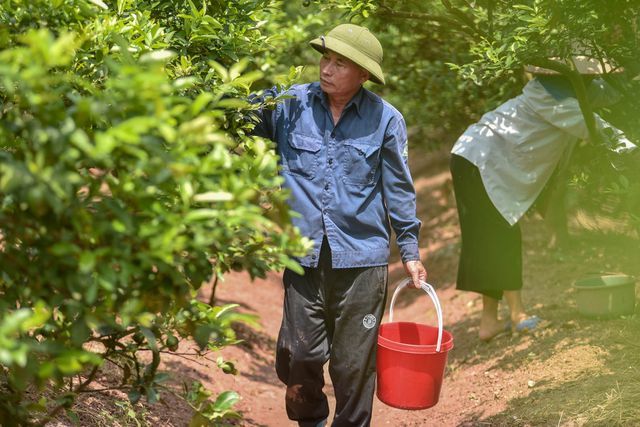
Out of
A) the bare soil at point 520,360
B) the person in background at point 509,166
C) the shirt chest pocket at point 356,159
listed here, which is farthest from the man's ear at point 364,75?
the person in background at point 509,166

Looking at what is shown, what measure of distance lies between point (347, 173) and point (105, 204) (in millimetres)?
2031

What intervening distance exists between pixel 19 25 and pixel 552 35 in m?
2.98

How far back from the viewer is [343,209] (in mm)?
4344

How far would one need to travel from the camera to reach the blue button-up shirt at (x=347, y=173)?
4363mm

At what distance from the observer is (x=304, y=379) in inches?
179

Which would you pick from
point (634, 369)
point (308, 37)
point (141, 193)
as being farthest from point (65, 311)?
point (308, 37)

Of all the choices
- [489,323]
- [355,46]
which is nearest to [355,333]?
[355,46]

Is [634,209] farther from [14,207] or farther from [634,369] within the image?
[14,207]

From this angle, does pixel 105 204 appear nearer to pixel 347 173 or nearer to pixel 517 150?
pixel 347 173

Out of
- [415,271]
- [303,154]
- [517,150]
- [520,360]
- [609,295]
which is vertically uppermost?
[303,154]

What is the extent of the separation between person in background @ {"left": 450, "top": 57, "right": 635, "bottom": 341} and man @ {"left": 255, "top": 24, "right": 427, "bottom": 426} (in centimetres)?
158

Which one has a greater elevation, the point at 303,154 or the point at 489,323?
the point at 303,154

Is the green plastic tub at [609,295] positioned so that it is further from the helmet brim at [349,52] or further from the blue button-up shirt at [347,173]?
the helmet brim at [349,52]

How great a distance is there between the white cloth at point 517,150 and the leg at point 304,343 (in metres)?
1.89
